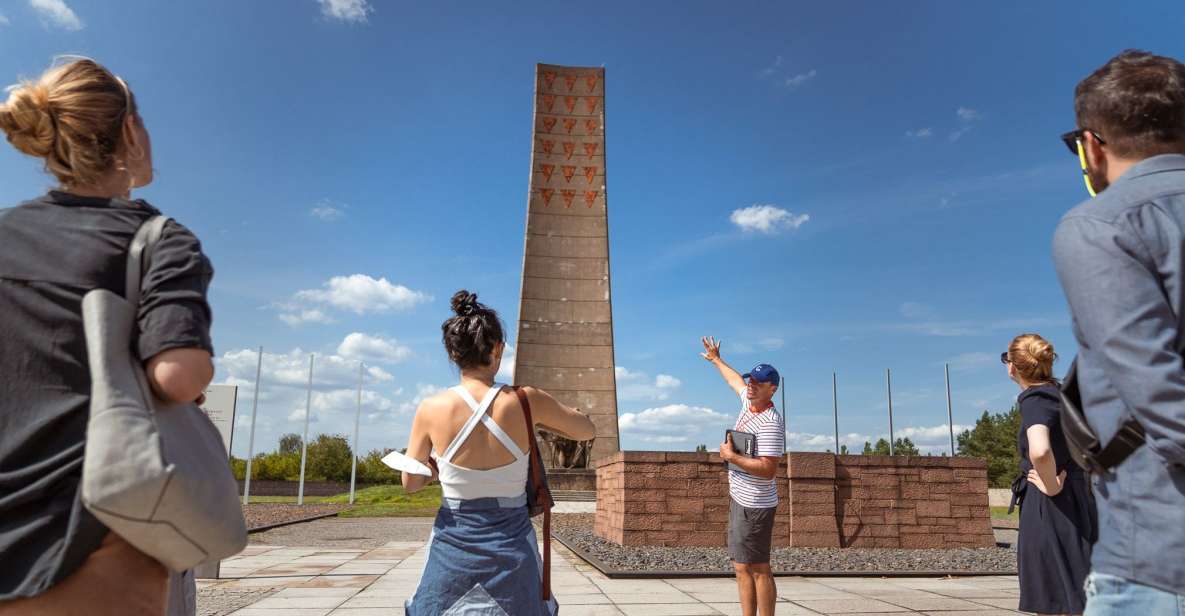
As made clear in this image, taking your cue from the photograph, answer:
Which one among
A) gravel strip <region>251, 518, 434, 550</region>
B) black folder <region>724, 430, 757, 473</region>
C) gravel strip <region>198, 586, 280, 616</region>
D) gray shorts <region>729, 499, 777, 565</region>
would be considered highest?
black folder <region>724, 430, 757, 473</region>

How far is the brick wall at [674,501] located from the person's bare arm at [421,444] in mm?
8354

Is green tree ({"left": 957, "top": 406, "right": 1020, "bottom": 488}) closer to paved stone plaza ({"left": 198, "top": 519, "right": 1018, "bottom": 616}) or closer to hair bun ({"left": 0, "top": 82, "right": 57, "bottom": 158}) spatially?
paved stone plaza ({"left": 198, "top": 519, "right": 1018, "bottom": 616})

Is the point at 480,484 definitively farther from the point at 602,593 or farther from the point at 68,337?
the point at 602,593

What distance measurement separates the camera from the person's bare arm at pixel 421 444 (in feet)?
9.23

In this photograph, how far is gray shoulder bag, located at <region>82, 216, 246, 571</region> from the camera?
1374 millimetres

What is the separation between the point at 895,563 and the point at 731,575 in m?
2.61

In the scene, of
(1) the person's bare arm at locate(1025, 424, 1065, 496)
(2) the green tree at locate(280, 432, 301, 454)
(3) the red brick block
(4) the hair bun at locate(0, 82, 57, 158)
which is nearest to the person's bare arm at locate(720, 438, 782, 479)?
(1) the person's bare arm at locate(1025, 424, 1065, 496)

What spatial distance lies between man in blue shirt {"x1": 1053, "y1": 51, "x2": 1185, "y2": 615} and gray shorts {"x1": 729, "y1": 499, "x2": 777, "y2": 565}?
3312 millimetres

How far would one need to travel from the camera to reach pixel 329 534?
1453 centimetres

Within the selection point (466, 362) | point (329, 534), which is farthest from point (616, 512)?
point (466, 362)

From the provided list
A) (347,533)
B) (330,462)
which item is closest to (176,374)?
(347,533)

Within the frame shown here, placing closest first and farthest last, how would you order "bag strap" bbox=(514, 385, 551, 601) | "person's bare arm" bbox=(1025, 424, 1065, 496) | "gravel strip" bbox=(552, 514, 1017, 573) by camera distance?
1. "bag strap" bbox=(514, 385, 551, 601)
2. "person's bare arm" bbox=(1025, 424, 1065, 496)
3. "gravel strip" bbox=(552, 514, 1017, 573)

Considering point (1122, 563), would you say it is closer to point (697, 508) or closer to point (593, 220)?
point (697, 508)

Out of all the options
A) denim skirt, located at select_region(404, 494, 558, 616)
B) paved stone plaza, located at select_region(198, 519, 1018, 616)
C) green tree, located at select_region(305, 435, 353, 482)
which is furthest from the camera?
green tree, located at select_region(305, 435, 353, 482)
